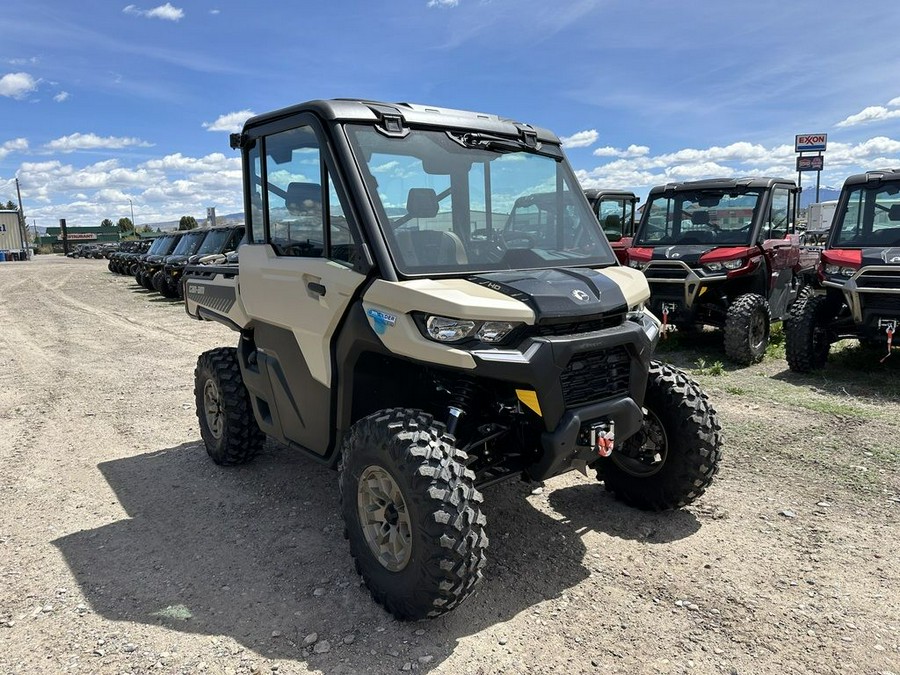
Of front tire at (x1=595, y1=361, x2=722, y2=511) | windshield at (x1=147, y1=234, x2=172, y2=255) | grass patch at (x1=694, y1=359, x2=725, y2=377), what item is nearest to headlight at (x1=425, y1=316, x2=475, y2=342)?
front tire at (x1=595, y1=361, x2=722, y2=511)

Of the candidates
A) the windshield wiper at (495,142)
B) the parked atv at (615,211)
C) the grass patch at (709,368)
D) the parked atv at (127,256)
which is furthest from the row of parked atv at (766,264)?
the parked atv at (127,256)

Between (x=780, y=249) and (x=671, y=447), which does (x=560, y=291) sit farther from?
(x=780, y=249)

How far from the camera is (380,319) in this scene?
3.22 meters

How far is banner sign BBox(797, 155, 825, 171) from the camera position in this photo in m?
40.8

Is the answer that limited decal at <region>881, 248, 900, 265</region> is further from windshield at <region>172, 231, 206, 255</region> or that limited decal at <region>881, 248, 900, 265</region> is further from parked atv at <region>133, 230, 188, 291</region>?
parked atv at <region>133, 230, 188, 291</region>

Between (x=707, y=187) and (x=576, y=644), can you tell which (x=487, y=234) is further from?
(x=707, y=187)

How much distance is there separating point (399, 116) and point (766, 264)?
7.69 meters

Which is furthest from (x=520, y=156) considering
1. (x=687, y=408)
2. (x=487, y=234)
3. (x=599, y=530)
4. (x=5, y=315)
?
(x=5, y=315)

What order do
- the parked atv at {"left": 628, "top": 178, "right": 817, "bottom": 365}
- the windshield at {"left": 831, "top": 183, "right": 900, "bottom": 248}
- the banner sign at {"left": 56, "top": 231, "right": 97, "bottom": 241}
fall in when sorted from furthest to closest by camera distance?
the banner sign at {"left": 56, "top": 231, "right": 97, "bottom": 241} → the parked atv at {"left": 628, "top": 178, "right": 817, "bottom": 365} → the windshield at {"left": 831, "top": 183, "right": 900, "bottom": 248}

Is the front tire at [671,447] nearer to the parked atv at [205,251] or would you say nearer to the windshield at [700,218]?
the windshield at [700,218]

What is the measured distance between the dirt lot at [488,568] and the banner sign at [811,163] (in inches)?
1580

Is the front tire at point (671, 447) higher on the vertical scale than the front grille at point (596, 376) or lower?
lower

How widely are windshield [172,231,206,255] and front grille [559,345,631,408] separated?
17109mm

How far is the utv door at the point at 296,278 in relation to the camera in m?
3.56
